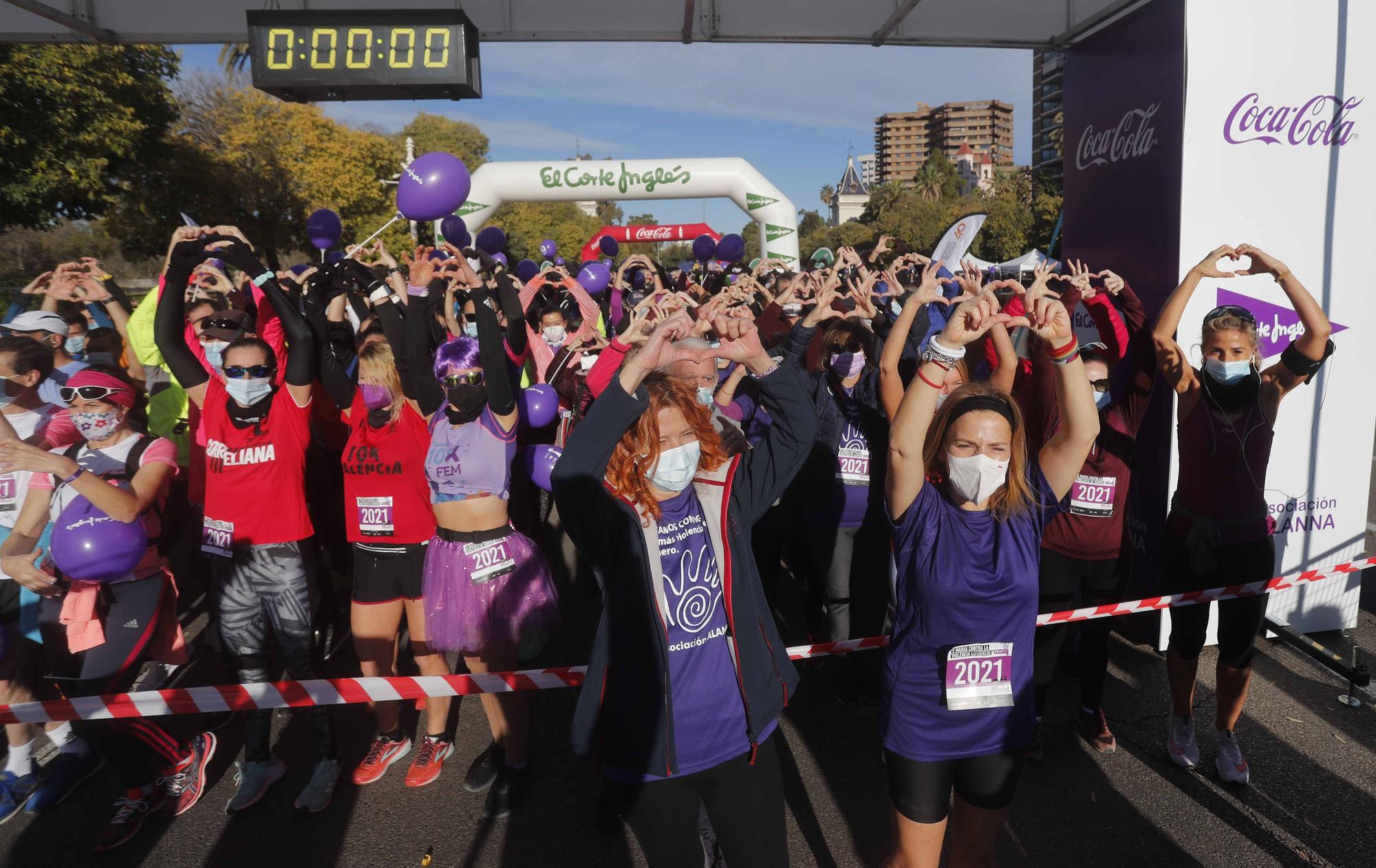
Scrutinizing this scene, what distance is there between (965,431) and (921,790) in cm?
101

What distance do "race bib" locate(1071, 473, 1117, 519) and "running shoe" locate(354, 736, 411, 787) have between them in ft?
10.6

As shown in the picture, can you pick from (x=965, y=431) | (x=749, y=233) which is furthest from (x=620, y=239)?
(x=749, y=233)

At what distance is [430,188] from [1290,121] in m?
4.82

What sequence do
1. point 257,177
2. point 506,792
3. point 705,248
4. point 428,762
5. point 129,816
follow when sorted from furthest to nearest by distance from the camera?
point 257,177
point 705,248
point 428,762
point 506,792
point 129,816

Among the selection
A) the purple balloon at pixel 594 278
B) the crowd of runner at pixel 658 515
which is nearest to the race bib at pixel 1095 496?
the crowd of runner at pixel 658 515

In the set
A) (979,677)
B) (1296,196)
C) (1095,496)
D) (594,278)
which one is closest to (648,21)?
(594,278)

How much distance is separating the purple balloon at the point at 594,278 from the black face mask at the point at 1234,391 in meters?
7.05

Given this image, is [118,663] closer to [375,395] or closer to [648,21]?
[375,395]

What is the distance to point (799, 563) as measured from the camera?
4801 mm

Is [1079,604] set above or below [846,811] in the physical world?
above

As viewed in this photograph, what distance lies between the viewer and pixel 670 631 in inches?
83.4

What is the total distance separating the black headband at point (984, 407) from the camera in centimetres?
228

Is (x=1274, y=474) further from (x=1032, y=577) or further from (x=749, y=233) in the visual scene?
(x=749, y=233)

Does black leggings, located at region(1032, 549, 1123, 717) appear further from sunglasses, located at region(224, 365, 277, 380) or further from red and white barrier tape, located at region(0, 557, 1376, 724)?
sunglasses, located at region(224, 365, 277, 380)
